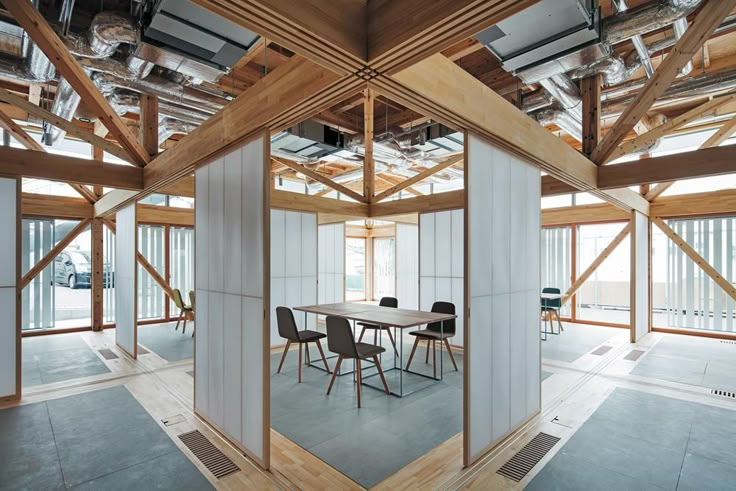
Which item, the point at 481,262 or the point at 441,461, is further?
the point at 481,262

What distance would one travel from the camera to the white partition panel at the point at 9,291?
3.88m

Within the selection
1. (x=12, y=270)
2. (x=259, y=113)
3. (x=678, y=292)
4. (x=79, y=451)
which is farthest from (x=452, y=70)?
(x=678, y=292)

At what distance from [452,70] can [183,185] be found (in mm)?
4280

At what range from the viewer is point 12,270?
3945 mm

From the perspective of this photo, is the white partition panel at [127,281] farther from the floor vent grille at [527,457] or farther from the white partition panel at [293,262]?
the floor vent grille at [527,457]

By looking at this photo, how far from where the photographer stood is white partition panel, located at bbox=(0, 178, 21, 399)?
388 cm

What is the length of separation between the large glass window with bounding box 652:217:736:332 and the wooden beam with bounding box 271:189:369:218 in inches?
225

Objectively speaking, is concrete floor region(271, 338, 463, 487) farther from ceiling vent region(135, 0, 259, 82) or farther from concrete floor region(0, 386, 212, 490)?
ceiling vent region(135, 0, 259, 82)

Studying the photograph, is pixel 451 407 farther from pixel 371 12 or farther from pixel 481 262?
pixel 371 12

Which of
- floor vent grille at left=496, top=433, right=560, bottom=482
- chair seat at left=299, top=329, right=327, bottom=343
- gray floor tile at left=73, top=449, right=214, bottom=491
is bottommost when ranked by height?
floor vent grille at left=496, top=433, right=560, bottom=482

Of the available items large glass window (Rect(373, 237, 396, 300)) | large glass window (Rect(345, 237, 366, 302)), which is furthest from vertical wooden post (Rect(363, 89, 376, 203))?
large glass window (Rect(345, 237, 366, 302))

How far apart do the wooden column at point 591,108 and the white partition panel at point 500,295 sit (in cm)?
125

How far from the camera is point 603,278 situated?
28.4 ft

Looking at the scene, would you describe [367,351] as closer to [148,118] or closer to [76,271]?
[148,118]
